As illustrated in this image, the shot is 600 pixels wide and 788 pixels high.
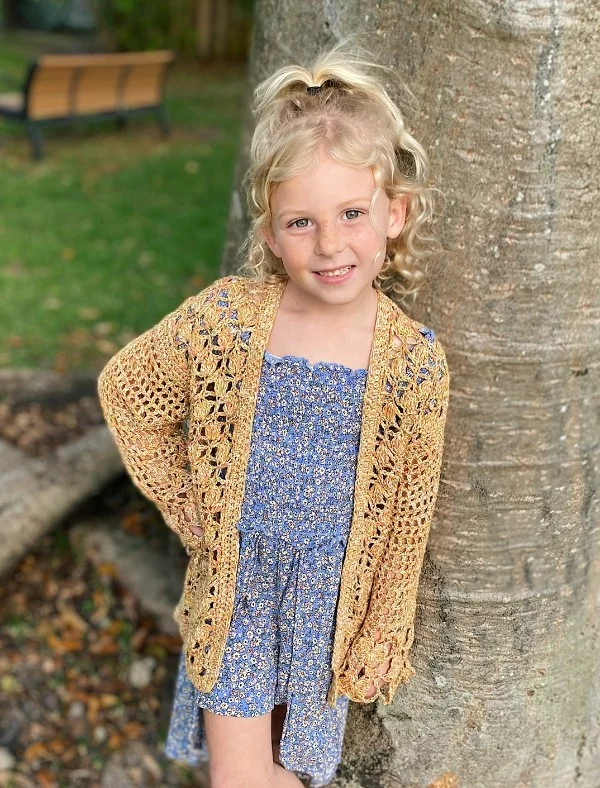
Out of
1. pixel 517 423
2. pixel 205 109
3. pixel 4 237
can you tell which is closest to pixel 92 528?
pixel 517 423

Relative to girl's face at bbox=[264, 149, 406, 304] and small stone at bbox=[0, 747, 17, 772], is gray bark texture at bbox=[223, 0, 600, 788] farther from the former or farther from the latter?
small stone at bbox=[0, 747, 17, 772]

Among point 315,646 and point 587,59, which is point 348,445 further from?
point 587,59

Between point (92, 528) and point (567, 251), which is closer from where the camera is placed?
point (567, 251)

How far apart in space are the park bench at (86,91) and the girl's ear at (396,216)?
297 inches

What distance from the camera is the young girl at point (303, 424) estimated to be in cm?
195

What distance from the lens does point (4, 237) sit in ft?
22.7

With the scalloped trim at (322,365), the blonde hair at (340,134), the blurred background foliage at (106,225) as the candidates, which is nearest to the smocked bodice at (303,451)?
the scalloped trim at (322,365)

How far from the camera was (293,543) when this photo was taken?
213 centimetres

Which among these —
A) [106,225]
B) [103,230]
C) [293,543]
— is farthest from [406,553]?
[106,225]

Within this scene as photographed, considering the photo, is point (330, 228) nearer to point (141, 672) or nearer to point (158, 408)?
point (158, 408)

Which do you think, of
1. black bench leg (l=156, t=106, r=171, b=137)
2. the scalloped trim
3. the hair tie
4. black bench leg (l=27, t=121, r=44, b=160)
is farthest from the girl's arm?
black bench leg (l=156, t=106, r=171, b=137)

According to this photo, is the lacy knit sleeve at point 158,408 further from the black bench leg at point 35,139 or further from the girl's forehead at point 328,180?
the black bench leg at point 35,139

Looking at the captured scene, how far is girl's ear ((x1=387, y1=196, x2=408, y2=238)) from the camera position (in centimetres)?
203

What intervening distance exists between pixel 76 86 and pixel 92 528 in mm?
7020
